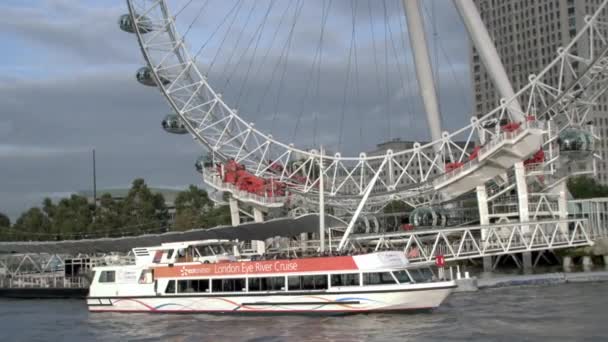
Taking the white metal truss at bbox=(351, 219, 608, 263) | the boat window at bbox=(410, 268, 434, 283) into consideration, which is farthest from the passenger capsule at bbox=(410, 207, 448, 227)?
the boat window at bbox=(410, 268, 434, 283)

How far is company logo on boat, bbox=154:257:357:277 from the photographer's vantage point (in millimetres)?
38969

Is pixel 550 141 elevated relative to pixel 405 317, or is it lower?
elevated

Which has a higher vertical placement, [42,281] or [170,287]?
[42,281]

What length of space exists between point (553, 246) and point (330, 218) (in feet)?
55.3

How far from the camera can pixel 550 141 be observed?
5984 centimetres

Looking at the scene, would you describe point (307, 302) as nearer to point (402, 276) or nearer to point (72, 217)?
point (402, 276)

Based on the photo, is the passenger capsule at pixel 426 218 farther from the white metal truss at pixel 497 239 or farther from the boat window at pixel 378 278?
the boat window at pixel 378 278

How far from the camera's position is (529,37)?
175 meters

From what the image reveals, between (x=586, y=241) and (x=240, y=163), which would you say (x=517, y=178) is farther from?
(x=240, y=163)

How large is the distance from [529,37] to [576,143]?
404 ft

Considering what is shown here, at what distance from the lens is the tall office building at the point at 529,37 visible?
16288 cm

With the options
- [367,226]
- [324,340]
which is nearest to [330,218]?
[367,226]

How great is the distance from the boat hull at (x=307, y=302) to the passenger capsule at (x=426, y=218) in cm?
2478

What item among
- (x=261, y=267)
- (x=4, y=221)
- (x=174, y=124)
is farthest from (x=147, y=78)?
(x=4, y=221)
